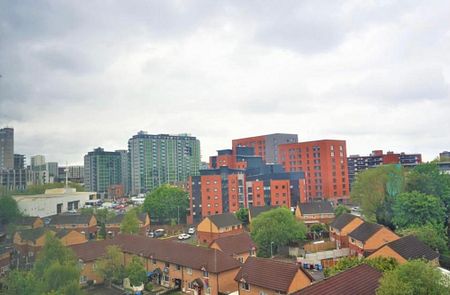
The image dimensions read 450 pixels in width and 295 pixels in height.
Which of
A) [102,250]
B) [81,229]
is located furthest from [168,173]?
[102,250]

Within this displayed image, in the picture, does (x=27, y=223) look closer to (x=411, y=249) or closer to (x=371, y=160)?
(x=411, y=249)

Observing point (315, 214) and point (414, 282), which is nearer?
point (414, 282)

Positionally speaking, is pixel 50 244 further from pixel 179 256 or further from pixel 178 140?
pixel 178 140

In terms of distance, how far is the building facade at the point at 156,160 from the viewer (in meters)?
109

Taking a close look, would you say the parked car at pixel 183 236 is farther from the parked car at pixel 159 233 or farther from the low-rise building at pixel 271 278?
the low-rise building at pixel 271 278

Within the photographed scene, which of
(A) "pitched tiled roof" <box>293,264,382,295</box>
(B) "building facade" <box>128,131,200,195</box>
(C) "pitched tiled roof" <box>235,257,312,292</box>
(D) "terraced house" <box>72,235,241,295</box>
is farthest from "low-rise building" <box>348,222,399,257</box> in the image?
(B) "building facade" <box>128,131,200,195</box>

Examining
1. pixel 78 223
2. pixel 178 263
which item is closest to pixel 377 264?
pixel 178 263

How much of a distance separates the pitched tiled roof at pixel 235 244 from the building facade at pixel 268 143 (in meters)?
62.1

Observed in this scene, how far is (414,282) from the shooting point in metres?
14.0

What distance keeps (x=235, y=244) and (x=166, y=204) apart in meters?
28.1

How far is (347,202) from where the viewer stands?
7081cm

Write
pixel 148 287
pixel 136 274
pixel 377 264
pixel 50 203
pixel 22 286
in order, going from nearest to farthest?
Answer: 1. pixel 377 264
2. pixel 22 286
3. pixel 136 274
4. pixel 148 287
5. pixel 50 203

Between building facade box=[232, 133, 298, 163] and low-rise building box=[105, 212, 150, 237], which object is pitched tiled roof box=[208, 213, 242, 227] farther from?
building facade box=[232, 133, 298, 163]

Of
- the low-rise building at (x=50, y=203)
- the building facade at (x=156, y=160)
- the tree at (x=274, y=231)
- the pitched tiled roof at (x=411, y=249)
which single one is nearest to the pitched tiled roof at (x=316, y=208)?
the tree at (x=274, y=231)
